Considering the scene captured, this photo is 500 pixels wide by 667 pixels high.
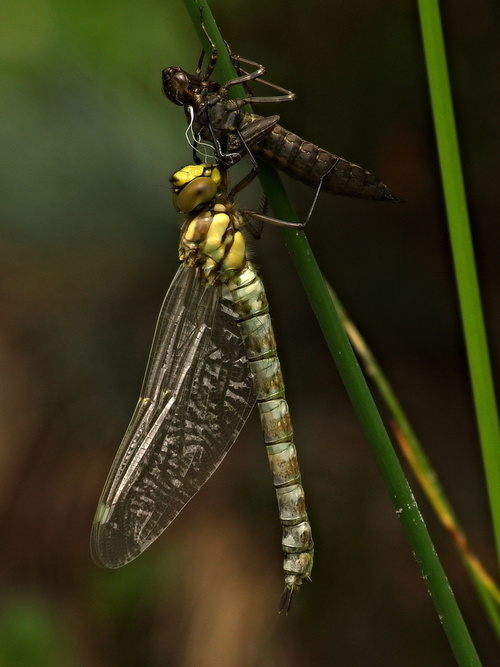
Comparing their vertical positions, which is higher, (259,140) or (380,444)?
(259,140)

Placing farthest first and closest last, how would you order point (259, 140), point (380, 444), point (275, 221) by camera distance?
point (259, 140) < point (275, 221) < point (380, 444)

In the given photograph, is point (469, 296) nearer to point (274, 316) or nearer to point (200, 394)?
point (200, 394)

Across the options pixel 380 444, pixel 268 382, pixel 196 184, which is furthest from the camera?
pixel 268 382

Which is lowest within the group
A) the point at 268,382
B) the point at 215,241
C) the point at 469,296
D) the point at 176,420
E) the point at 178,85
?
the point at 176,420

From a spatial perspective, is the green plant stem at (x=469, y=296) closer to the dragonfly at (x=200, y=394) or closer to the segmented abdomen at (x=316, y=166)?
the segmented abdomen at (x=316, y=166)

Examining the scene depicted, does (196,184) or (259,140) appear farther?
(196,184)

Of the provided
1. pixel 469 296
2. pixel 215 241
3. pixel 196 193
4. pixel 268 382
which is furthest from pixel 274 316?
pixel 469 296

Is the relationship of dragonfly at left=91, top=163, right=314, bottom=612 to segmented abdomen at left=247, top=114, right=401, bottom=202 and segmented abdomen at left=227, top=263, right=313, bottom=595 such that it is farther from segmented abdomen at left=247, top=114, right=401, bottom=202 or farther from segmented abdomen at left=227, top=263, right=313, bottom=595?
segmented abdomen at left=247, top=114, right=401, bottom=202

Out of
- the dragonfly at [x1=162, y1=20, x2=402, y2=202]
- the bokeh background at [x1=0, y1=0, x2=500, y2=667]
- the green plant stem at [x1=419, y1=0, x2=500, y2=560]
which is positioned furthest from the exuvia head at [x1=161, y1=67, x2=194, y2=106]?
the bokeh background at [x1=0, y1=0, x2=500, y2=667]
